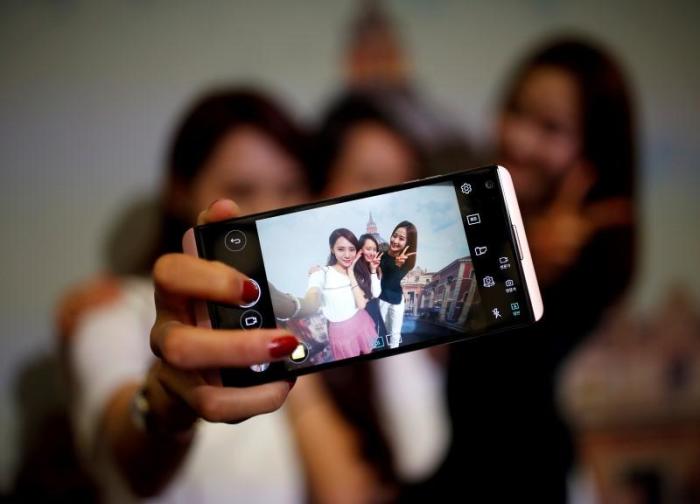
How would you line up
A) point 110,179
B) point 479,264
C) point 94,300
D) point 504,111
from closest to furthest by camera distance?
point 479,264 → point 94,300 → point 110,179 → point 504,111

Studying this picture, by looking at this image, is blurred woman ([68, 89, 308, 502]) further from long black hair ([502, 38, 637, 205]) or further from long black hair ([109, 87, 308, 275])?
long black hair ([502, 38, 637, 205])

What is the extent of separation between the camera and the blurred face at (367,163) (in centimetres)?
93

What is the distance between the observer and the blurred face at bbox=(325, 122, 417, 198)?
3.06 feet

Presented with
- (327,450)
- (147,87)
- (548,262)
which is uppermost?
(147,87)

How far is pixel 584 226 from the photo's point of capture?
0.96 meters

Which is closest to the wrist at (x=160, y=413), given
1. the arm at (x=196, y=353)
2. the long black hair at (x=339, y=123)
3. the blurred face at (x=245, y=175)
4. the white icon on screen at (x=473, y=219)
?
the arm at (x=196, y=353)

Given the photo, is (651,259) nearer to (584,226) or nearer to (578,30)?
(584,226)

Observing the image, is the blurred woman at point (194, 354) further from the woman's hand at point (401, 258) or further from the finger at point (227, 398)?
the woman's hand at point (401, 258)

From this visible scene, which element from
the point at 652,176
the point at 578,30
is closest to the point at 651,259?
the point at 652,176

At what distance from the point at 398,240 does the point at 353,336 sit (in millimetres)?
81

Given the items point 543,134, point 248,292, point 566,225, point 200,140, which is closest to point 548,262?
point 566,225

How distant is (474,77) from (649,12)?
381mm

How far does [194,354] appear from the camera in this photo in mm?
348

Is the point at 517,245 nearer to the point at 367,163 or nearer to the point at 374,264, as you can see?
the point at 374,264
